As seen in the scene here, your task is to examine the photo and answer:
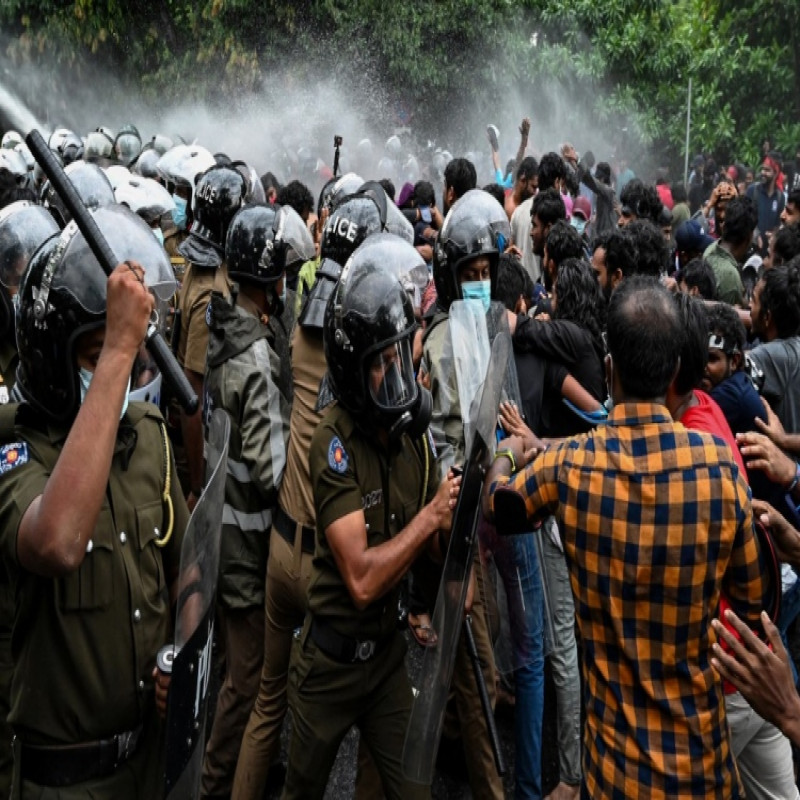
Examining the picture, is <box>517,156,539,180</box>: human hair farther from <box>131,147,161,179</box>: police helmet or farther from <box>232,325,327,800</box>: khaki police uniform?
<box>232,325,327,800</box>: khaki police uniform

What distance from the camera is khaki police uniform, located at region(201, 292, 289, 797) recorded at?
3.80m

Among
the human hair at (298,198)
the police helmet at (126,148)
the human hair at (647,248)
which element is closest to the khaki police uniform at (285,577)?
the human hair at (647,248)

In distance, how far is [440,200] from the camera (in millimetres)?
19422

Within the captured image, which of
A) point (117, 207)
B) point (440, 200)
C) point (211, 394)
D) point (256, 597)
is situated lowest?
point (440, 200)

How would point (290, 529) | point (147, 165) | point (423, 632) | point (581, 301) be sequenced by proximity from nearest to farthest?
1. point (423, 632)
2. point (290, 529)
3. point (581, 301)
4. point (147, 165)

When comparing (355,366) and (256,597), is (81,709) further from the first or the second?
(256,597)

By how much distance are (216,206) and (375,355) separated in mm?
2757

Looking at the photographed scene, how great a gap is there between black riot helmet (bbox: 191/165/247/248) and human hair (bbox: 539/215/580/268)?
1.69 metres

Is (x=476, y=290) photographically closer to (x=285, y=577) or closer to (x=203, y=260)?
(x=285, y=577)

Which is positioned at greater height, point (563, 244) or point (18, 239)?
point (18, 239)

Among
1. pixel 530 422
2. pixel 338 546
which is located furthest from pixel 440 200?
pixel 338 546

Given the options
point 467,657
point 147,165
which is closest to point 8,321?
point 467,657

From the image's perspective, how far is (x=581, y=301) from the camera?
4.35 meters

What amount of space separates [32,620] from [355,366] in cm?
118
